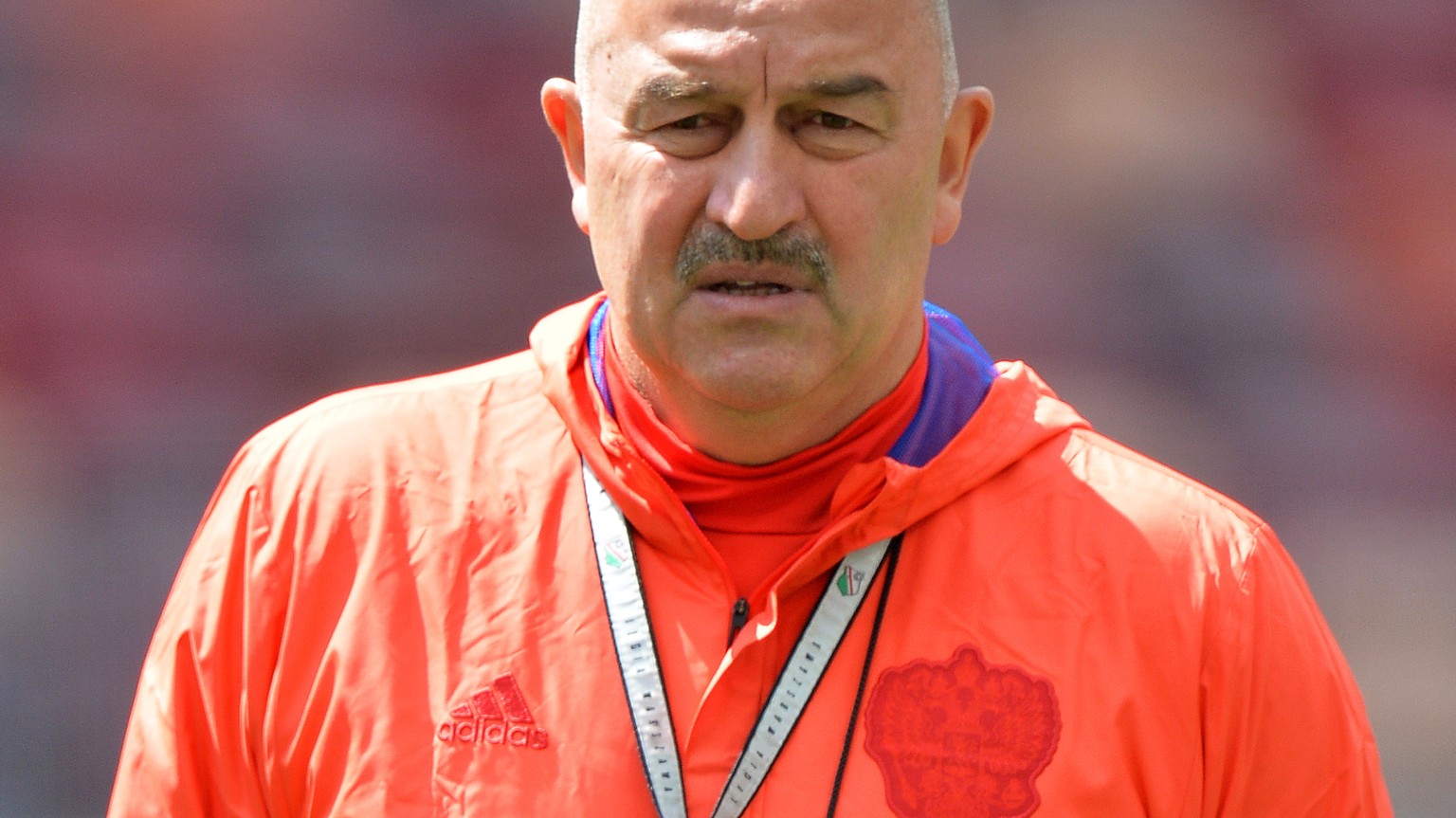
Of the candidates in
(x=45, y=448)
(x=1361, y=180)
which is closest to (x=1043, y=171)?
(x=1361, y=180)

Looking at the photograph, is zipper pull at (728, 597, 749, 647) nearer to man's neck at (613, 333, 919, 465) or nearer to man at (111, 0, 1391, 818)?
man at (111, 0, 1391, 818)

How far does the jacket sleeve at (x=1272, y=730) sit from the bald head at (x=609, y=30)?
693 millimetres

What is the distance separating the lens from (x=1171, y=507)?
6.97 ft

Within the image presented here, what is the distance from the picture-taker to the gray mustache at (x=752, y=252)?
78.9 inches

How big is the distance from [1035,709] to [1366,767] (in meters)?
0.40

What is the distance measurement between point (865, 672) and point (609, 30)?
0.80 m

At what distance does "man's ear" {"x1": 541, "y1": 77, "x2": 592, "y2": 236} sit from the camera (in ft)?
7.45

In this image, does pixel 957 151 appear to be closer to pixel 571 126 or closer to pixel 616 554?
pixel 571 126

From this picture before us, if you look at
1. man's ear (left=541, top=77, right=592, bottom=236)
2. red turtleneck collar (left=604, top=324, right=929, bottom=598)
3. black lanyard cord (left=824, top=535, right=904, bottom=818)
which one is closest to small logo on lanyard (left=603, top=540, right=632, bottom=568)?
red turtleneck collar (left=604, top=324, right=929, bottom=598)

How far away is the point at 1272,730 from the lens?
6.57 ft

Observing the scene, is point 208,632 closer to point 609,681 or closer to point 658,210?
point 609,681

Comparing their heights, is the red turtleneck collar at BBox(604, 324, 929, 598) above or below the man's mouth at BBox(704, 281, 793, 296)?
below

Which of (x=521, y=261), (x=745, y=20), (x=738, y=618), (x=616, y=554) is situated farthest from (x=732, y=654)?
(x=521, y=261)

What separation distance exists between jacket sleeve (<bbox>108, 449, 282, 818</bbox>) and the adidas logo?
0.75 feet
